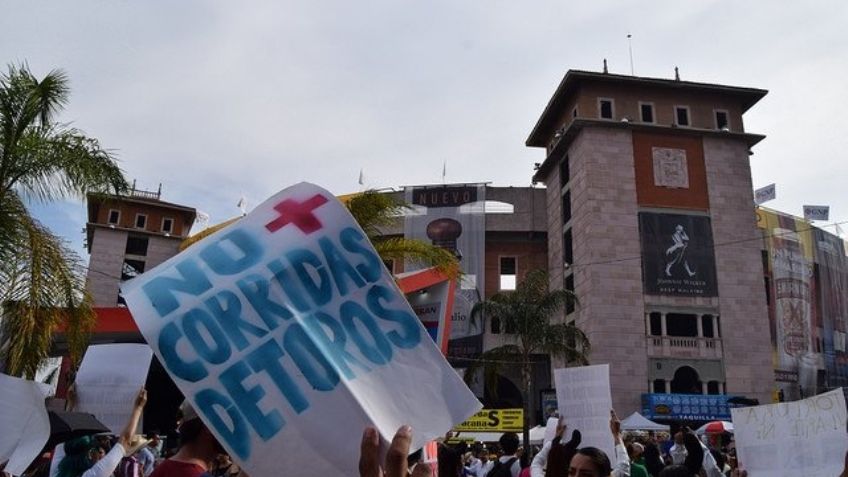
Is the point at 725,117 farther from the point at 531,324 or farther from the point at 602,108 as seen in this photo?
the point at 531,324

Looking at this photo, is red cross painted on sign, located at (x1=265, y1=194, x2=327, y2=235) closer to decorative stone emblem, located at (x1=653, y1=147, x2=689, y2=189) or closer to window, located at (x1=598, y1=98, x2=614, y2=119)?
decorative stone emblem, located at (x1=653, y1=147, x2=689, y2=189)

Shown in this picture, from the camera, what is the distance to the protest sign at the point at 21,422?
381cm

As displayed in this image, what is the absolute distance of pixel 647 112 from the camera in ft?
127

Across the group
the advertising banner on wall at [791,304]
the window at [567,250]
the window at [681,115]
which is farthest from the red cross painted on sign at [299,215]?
the advertising banner on wall at [791,304]

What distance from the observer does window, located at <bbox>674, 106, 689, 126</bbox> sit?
3844cm

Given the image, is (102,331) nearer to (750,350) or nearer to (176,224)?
(750,350)

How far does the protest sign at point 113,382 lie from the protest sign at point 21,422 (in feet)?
2.28

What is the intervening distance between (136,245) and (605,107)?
39.2m

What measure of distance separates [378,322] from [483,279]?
39.3 meters

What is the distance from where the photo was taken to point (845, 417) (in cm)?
475

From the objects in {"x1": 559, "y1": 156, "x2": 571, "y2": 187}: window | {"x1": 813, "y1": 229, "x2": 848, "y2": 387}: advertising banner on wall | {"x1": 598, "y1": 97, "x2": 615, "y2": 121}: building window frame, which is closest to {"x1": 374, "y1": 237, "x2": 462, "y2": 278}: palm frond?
{"x1": 598, "y1": 97, "x2": 615, "y2": 121}: building window frame

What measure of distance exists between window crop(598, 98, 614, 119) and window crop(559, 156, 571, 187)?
335 cm

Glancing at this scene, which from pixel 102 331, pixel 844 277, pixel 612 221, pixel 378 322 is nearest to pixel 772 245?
pixel 844 277

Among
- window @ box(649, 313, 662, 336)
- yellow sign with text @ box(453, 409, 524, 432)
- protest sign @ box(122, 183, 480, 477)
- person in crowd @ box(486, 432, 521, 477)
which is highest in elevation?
window @ box(649, 313, 662, 336)
